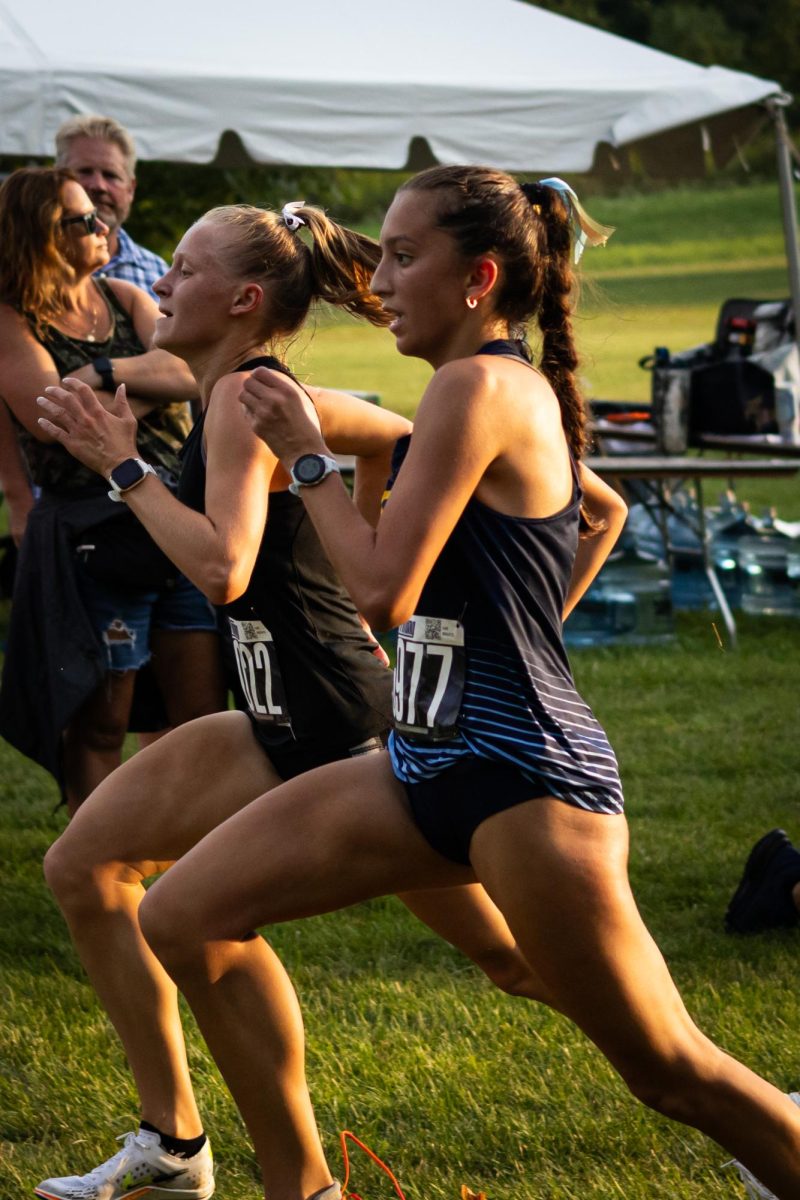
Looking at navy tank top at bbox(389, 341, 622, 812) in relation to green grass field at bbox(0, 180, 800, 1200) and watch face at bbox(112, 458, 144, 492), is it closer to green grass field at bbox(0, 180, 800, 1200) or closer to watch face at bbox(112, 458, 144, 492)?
green grass field at bbox(0, 180, 800, 1200)

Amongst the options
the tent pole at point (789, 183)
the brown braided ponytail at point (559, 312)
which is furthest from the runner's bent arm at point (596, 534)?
the tent pole at point (789, 183)

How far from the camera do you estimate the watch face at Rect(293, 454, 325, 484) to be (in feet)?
8.18

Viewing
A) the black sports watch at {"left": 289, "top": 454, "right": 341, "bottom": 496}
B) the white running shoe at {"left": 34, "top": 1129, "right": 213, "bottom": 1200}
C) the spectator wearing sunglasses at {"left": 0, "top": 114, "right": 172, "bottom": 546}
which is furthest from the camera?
the spectator wearing sunglasses at {"left": 0, "top": 114, "right": 172, "bottom": 546}

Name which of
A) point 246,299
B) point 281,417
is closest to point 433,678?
point 281,417

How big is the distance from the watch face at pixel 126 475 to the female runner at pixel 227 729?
5.7 inches

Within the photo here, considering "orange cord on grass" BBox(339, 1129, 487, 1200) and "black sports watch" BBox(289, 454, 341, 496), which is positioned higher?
"black sports watch" BBox(289, 454, 341, 496)

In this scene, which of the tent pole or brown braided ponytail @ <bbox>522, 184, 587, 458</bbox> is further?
the tent pole

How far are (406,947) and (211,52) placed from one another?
597cm

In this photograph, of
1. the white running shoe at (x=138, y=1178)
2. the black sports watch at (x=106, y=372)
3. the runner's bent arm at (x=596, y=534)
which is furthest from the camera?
the black sports watch at (x=106, y=372)

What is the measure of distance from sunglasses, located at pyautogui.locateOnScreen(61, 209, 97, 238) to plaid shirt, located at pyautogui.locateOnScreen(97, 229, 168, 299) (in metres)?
0.76

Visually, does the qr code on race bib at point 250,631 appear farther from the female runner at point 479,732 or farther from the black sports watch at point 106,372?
the black sports watch at point 106,372

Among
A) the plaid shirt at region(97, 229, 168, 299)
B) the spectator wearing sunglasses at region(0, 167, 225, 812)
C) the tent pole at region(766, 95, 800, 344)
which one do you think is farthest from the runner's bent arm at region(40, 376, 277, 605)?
the tent pole at region(766, 95, 800, 344)

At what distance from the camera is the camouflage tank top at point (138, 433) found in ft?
14.9

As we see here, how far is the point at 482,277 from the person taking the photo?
102 inches
